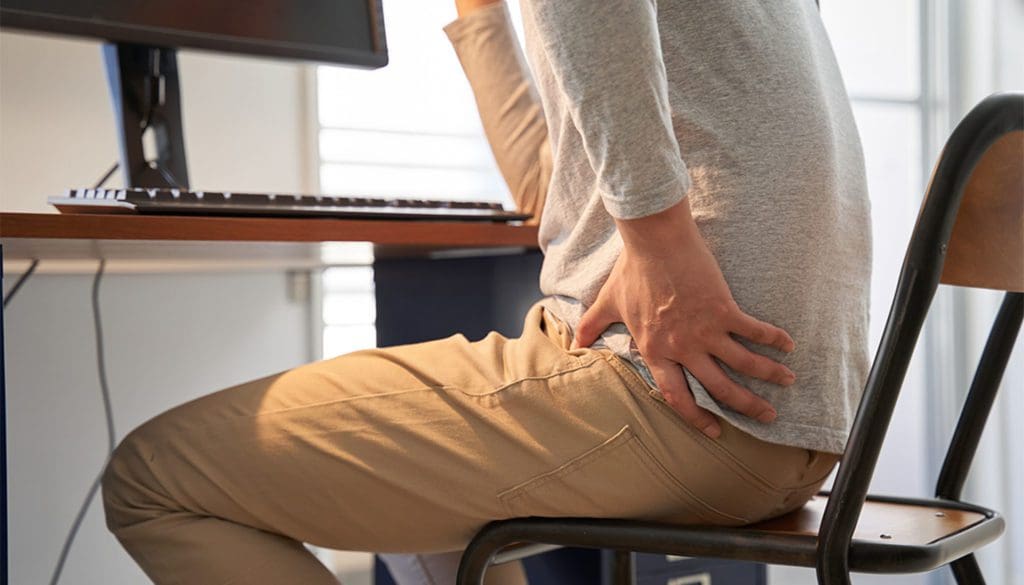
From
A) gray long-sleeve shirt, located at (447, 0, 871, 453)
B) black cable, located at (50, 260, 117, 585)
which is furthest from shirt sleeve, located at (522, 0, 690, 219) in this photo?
black cable, located at (50, 260, 117, 585)

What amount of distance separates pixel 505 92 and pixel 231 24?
1.36 feet

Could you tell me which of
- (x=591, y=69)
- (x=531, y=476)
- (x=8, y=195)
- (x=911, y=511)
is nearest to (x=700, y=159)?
(x=591, y=69)

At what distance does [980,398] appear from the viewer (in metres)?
0.91

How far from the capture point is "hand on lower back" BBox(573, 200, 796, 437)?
72 centimetres

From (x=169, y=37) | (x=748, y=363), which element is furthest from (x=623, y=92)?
(x=169, y=37)

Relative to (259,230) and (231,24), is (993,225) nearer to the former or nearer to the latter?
(259,230)

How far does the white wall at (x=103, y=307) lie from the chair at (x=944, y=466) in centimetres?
106

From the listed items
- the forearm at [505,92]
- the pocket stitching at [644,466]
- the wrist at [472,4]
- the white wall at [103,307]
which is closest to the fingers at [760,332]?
the pocket stitching at [644,466]

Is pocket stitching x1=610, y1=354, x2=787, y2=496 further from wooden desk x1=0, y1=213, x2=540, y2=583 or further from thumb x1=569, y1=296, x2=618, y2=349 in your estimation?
wooden desk x1=0, y1=213, x2=540, y2=583

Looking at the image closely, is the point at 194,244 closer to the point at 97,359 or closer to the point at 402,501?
the point at 402,501

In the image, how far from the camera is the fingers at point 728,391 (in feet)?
2.42

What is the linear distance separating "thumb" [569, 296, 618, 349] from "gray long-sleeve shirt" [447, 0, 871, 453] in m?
0.01

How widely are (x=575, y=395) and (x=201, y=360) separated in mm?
1171

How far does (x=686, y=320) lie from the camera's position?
73cm
